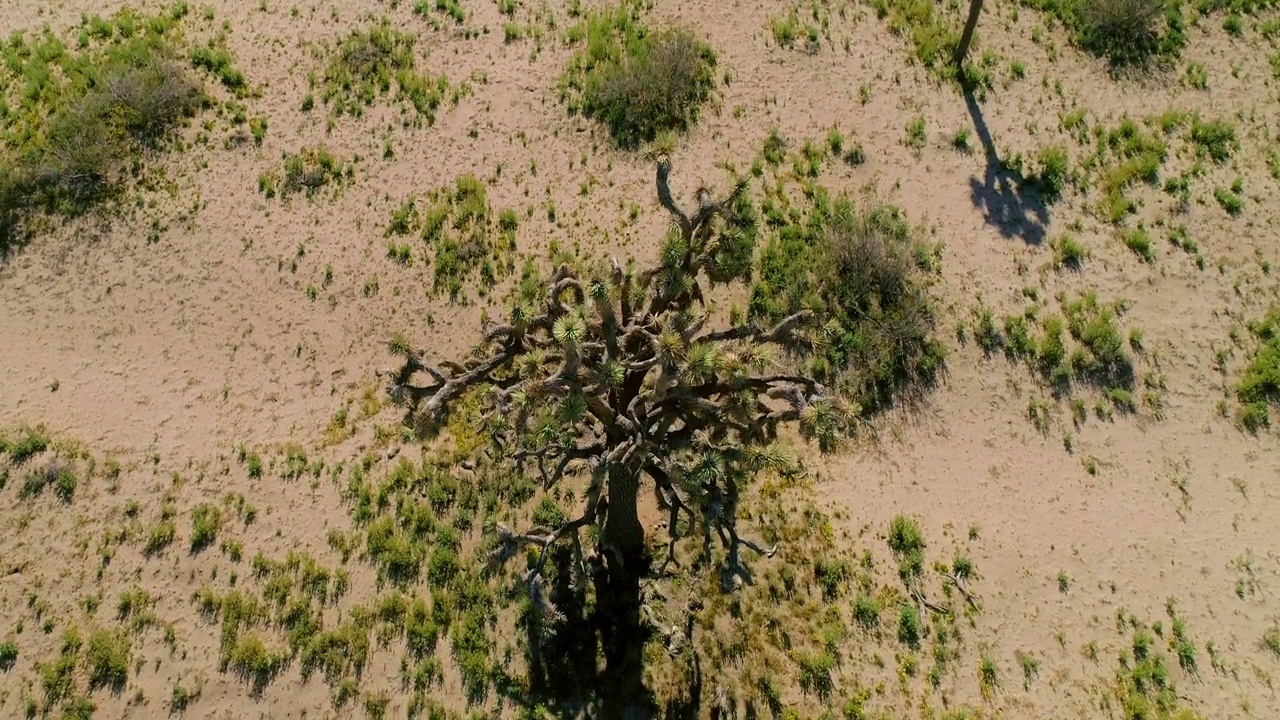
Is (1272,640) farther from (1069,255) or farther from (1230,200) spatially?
(1230,200)

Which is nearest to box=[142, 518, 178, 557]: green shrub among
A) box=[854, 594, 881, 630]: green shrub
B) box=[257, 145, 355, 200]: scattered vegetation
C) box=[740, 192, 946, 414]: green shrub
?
box=[257, 145, 355, 200]: scattered vegetation

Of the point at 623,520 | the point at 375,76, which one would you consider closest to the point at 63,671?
the point at 623,520

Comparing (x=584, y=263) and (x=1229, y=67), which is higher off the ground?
(x=1229, y=67)

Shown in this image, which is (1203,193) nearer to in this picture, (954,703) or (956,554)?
(956,554)

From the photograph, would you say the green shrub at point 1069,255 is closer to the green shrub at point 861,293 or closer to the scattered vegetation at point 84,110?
the green shrub at point 861,293

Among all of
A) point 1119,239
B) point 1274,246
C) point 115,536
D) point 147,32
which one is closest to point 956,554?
point 1119,239

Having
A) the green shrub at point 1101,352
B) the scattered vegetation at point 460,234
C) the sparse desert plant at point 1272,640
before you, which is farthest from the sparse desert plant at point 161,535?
the sparse desert plant at point 1272,640

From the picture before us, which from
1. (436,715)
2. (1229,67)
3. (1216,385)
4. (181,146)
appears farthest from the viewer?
(1229,67)
